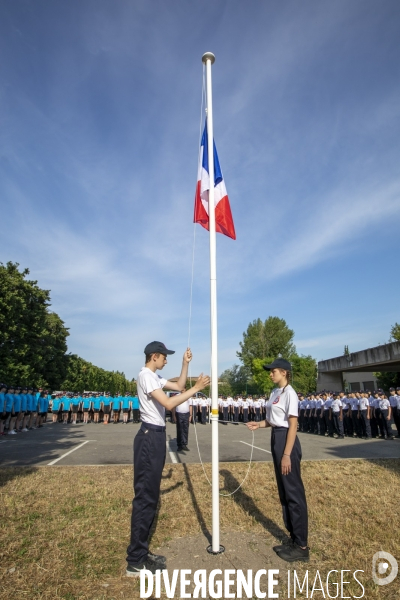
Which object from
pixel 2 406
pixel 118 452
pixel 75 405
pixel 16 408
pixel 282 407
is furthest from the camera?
pixel 75 405

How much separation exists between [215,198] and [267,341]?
205ft

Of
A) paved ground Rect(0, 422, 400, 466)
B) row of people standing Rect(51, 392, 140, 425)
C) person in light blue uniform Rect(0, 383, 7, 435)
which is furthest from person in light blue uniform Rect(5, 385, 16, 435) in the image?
row of people standing Rect(51, 392, 140, 425)

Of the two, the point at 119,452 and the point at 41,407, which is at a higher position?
the point at 41,407

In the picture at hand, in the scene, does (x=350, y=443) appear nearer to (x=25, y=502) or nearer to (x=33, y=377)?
(x=25, y=502)

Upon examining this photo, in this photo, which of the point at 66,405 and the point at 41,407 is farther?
the point at 66,405

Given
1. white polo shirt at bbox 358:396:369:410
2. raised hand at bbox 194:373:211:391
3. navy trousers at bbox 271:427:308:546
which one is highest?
white polo shirt at bbox 358:396:369:410

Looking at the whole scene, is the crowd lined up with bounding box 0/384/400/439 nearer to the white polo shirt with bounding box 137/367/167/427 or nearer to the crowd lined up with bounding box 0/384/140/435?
the crowd lined up with bounding box 0/384/140/435

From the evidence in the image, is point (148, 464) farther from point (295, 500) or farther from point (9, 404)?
point (9, 404)

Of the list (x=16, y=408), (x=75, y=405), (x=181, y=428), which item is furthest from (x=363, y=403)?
(x=75, y=405)

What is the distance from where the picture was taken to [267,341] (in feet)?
217

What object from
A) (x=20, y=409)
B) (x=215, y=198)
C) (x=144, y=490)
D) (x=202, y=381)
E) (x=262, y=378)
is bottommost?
(x=144, y=490)

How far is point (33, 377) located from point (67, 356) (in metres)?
10.0

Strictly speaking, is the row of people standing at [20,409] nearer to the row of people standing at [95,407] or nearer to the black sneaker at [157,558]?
the row of people standing at [95,407]

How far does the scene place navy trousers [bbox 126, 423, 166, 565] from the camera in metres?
3.63
